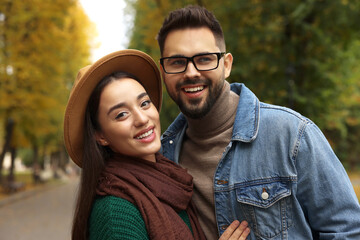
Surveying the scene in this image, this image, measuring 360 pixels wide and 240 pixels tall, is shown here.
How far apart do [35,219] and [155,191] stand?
11.5 m

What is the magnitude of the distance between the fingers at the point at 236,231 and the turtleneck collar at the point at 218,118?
672 millimetres

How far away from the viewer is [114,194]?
2195 mm

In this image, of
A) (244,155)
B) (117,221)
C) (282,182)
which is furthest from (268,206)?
(117,221)

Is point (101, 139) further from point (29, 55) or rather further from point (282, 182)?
point (29, 55)

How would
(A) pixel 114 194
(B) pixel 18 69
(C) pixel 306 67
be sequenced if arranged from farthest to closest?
(B) pixel 18 69 → (C) pixel 306 67 → (A) pixel 114 194

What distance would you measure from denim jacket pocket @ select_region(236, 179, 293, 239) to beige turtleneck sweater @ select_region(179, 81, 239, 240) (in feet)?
1.00

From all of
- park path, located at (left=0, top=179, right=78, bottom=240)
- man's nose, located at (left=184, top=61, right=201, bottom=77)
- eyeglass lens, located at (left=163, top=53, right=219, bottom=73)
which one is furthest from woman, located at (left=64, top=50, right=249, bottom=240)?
park path, located at (left=0, top=179, right=78, bottom=240)

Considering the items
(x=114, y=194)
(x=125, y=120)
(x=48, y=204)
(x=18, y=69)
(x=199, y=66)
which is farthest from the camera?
(x=48, y=204)

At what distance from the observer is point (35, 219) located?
1247 cm

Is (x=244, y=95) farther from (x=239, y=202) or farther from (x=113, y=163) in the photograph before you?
(x=113, y=163)

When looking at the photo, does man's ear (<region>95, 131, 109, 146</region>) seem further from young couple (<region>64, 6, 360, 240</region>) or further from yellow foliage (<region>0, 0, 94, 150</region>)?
yellow foliage (<region>0, 0, 94, 150</region>)

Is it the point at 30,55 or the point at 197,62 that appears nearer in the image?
the point at 197,62

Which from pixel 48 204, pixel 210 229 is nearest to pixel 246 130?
pixel 210 229

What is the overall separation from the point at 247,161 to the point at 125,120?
823 millimetres
